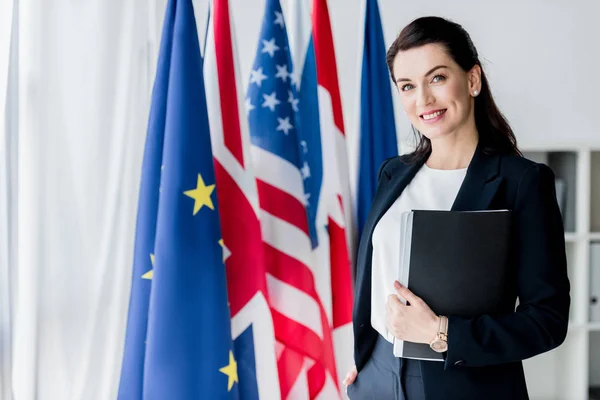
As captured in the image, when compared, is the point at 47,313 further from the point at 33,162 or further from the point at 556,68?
the point at 556,68

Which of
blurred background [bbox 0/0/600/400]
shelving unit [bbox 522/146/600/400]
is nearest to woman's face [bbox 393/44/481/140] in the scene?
blurred background [bbox 0/0/600/400]

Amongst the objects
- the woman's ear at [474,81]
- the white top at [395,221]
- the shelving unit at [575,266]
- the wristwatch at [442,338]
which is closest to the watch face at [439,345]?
the wristwatch at [442,338]

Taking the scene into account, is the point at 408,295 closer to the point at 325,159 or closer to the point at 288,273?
the point at 288,273

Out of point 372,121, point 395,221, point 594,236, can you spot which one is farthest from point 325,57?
point 594,236

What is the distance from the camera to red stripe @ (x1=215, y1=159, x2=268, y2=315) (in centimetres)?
169

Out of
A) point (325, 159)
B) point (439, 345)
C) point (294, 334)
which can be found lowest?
point (294, 334)

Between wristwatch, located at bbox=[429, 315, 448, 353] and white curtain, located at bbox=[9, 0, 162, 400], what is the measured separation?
2.78ft

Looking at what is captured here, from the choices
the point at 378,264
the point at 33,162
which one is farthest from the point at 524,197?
the point at 33,162

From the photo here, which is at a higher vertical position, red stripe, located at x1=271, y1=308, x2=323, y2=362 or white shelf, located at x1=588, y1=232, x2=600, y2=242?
white shelf, located at x1=588, y1=232, x2=600, y2=242

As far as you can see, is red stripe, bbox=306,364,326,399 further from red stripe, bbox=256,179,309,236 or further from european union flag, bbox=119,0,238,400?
red stripe, bbox=256,179,309,236

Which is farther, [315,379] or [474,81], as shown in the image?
[315,379]

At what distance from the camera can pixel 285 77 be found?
1841 millimetres

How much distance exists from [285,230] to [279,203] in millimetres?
79

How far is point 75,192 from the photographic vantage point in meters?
1.51
